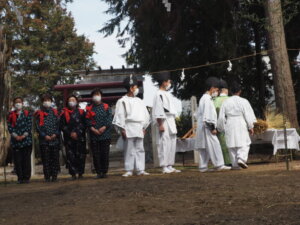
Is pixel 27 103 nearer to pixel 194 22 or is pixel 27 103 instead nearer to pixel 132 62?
pixel 132 62

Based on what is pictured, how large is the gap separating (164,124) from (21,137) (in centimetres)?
290

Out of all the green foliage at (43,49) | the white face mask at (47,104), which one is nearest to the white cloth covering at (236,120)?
the white face mask at (47,104)

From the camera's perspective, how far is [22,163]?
39.2ft

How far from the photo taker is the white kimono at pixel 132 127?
11.6 meters

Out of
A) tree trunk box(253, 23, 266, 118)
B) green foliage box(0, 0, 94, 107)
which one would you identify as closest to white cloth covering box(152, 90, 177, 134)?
tree trunk box(253, 23, 266, 118)

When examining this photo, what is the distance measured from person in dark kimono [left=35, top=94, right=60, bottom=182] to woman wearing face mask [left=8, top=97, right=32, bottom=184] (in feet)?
0.92

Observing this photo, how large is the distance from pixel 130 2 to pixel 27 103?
1333 cm

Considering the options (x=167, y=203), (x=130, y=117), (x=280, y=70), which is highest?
(x=280, y=70)

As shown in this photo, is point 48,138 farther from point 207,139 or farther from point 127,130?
point 207,139

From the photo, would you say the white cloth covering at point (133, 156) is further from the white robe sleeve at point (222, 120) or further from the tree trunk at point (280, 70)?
the tree trunk at point (280, 70)

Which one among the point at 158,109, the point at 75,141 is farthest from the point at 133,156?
the point at 75,141

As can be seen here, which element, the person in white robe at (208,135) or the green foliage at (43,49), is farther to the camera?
the green foliage at (43,49)

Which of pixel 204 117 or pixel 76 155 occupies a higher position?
pixel 204 117

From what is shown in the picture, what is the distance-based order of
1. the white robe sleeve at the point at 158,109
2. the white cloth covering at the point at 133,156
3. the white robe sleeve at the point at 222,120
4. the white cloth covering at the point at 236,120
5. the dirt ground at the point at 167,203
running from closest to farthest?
the dirt ground at the point at 167,203 < the white cloth covering at the point at 133,156 < the white robe sleeve at the point at 158,109 < the white cloth covering at the point at 236,120 < the white robe sleeve at the point at 222,120
